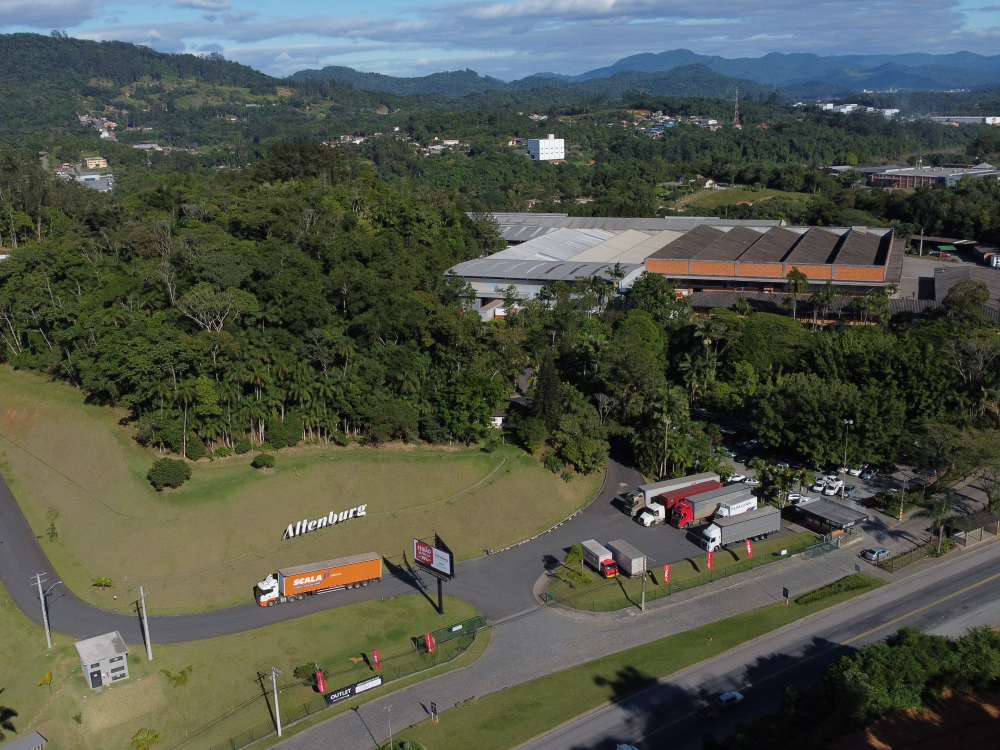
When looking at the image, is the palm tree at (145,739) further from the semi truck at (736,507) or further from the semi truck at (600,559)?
the semi truck at (736,507)

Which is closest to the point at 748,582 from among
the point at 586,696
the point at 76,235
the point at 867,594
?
the point at 867,594

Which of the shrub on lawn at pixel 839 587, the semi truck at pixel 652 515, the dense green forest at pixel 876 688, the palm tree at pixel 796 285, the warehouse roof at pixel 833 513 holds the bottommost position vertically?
the shrub on lawn at pixel 839 587

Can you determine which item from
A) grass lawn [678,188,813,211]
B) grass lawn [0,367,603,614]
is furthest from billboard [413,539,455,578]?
grass lawn [678,188,813,211]

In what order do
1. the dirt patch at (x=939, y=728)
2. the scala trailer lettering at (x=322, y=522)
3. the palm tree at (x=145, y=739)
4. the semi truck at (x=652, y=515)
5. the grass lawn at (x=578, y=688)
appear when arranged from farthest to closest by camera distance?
the semi truck at (x=652, y=515)
the scala trailer lettering at (x=322, y=522)
the grass lawn at (x=578, y=688)
the palm tree at (x=145, y=739)
the dirt patch at (x=939, y=728)

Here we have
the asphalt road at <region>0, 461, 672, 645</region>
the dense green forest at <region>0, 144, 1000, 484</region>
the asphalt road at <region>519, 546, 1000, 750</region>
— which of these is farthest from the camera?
the dense green forest at <region>0, 144, 1000, 484</region>

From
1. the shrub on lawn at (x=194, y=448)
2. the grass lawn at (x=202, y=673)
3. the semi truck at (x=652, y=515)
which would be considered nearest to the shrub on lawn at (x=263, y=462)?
the shrub on lawn at (x=194, y=448)

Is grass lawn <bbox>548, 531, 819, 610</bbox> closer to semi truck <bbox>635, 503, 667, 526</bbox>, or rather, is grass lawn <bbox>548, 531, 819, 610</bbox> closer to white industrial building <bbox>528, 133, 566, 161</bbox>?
semi truck <bbox>635, 503, 667, 526</bbox>

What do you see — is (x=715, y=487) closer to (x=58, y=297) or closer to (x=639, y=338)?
(x=639, y=338)
